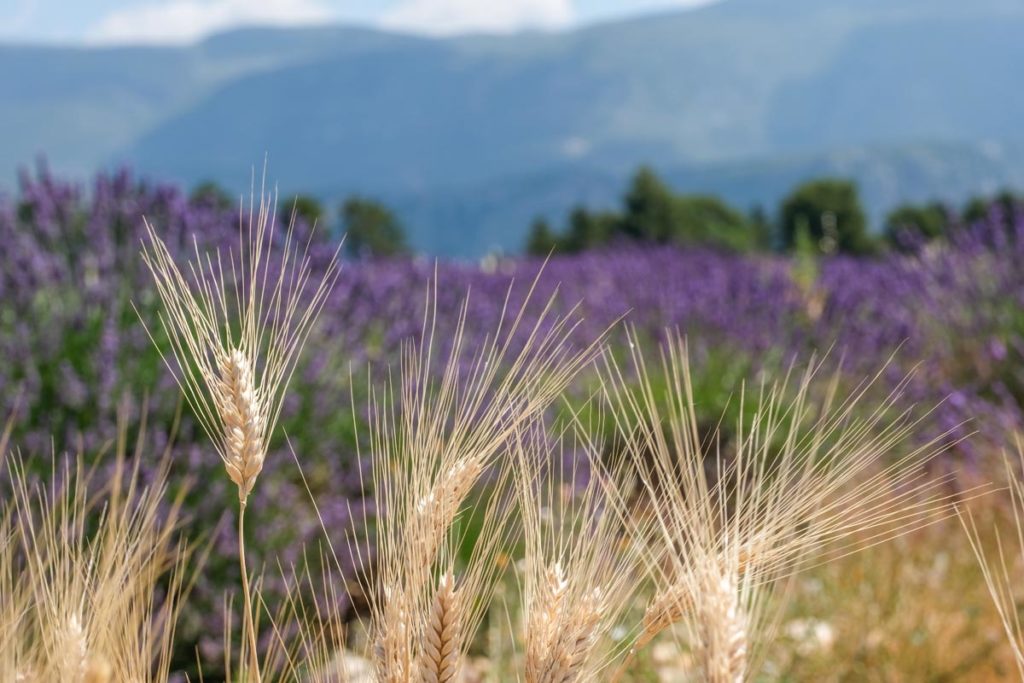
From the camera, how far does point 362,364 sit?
409cm

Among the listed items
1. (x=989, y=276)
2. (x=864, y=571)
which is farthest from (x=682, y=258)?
(x=864, y=571)

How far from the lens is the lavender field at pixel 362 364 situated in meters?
2.92

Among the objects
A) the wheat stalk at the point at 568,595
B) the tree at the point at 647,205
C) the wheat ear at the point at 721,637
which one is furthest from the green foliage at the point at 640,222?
the wheat ear at the point at 721,637

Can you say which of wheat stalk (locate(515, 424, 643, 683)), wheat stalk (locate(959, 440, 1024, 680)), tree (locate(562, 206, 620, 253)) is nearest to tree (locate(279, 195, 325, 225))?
Answer: wheat stalk (locate(515, 424, 643, 683))

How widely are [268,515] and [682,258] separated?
6.17 metres

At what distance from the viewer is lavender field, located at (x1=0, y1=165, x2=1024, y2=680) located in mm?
2920

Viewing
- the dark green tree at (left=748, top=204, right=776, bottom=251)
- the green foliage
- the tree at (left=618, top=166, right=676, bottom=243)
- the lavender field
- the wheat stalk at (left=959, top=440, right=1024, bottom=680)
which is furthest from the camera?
the dark green tree at (left=748, top=204, right=776, bottom=251)

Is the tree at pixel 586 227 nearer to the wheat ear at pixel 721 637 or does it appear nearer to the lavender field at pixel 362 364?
the lavender field at pixel 362 364

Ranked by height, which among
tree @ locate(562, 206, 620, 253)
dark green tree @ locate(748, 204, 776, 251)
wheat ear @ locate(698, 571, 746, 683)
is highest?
wheat ear @ locate(698, 571, 746, 683)

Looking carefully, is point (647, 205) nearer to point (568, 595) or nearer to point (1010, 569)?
point (1010, 569)

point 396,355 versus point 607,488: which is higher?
point 607,488

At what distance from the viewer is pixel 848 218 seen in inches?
1374

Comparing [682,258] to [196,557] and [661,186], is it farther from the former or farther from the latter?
[661,186]

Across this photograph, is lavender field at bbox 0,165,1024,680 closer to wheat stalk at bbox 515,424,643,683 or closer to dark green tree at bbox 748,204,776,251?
wheat stalk at bbox 515,424,643,683
